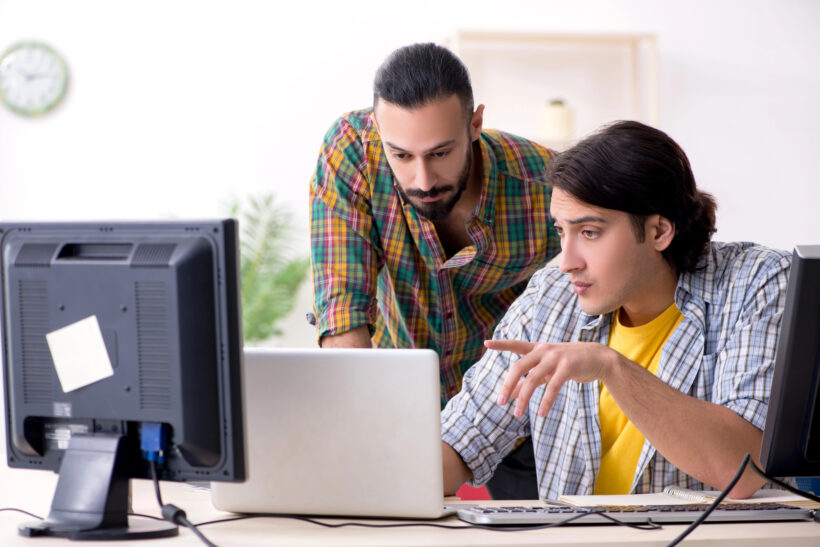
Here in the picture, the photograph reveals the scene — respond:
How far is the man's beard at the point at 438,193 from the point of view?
1.97 metres

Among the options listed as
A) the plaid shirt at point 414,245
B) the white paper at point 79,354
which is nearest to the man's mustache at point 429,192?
the plaid shirt at point 414,245

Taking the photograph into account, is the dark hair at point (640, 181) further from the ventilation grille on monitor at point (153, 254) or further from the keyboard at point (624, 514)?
the ventilation grille on monitor at point (153, 254)

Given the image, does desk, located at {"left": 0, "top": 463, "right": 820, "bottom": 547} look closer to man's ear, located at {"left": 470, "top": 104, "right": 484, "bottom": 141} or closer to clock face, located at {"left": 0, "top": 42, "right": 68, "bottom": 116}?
man's ear, located at {"left": 470, "top": 104, "right": 484, "bottom": 141}

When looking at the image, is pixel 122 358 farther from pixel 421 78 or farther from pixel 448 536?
pixel 421 78

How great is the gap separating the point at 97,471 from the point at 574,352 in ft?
2.26

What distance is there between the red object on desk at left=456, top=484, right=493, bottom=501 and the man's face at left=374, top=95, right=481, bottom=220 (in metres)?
0.59

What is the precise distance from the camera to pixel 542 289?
1.95 metres

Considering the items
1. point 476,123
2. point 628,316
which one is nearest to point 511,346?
point 628,316

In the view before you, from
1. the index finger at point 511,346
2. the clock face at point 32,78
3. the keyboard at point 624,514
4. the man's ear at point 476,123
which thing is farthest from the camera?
the clock face at point 32,78

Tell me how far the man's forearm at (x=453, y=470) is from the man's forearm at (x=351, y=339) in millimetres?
354

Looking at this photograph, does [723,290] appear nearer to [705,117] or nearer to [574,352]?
[574,352]

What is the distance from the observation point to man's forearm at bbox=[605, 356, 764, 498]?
149 cm

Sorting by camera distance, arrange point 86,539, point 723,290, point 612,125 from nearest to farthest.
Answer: point 86,539 → point 723,290 → point 612,125

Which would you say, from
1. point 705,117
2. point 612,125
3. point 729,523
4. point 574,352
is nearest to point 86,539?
point 574,352
